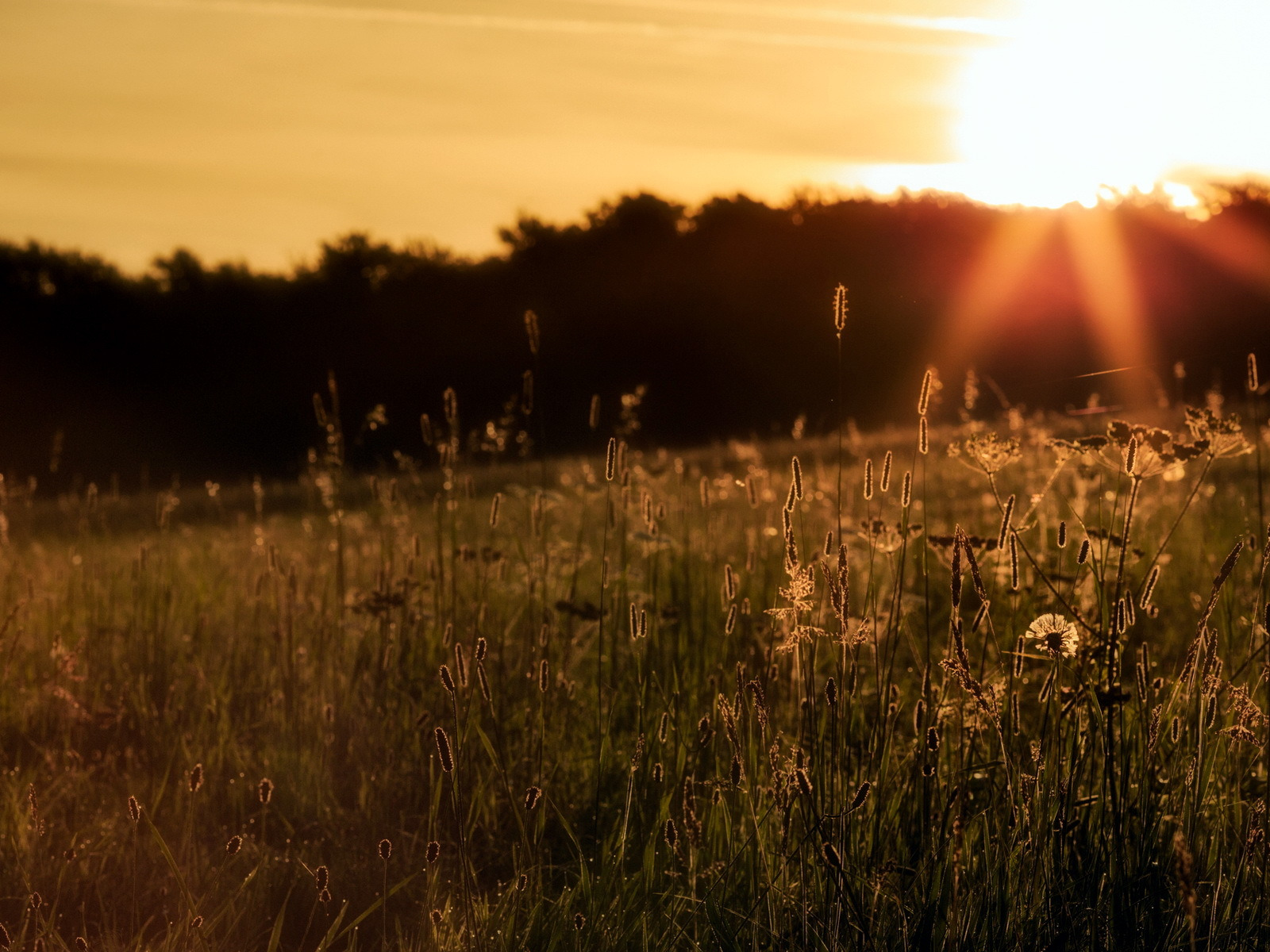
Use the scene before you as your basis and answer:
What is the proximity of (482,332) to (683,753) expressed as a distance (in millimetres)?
18393

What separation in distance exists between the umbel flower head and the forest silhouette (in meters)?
13.5

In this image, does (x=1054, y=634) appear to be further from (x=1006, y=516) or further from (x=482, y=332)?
(x=482, y=332)

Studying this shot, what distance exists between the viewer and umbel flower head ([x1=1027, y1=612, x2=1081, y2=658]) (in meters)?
1.88

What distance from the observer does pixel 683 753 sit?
271 centimetres

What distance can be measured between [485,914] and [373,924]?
1.27 ft

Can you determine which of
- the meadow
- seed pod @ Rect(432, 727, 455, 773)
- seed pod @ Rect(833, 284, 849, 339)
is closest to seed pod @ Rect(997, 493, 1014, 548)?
the meadow

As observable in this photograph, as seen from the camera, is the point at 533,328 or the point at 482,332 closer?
the point at 533,328

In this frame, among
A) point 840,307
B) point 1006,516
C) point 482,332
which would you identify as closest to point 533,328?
point 840,307

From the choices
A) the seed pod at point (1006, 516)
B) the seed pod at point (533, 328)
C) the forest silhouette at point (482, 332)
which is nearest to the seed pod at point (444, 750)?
the seed pod at point (1006, 516)

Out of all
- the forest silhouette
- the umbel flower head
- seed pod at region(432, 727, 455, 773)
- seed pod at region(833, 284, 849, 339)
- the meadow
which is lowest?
the meadow

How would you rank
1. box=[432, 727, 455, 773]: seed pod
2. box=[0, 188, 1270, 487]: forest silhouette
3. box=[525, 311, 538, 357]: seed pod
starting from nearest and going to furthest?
1. box=[432, 727, 455, 773]: seed pod
2. box=[525, 311, 538, 357]: seed pod
3. box=[0, 188, 1270, 487]: forest silhouette

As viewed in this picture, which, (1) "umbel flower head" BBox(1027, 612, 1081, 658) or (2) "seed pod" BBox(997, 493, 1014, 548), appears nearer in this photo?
(2) "seed pod" BBox(997, 493, 1014, 548)

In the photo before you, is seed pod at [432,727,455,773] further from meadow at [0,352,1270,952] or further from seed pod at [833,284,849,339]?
seed pod at [833,284,849,339]

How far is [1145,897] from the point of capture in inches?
82.0
